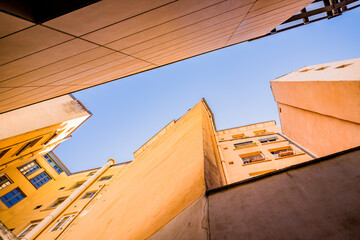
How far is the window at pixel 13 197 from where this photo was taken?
14.5 meters

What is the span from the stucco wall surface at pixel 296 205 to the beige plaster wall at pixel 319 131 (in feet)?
28.1

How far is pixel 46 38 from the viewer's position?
1.58 m

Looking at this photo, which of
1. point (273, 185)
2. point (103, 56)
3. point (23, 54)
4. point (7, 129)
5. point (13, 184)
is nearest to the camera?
point (23, 54)

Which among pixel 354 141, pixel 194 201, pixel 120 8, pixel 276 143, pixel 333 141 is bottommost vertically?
pixel 276 143

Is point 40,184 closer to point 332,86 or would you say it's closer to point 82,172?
point 82,172

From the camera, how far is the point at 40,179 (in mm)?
18406

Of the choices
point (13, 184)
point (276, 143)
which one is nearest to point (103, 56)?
point (276, 143)

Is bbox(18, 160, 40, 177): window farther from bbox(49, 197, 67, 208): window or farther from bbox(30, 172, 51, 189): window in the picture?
bbox(49, 197, 67, 208): window

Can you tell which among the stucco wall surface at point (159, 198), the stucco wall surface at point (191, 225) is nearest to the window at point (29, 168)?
the stucco wall surface at point (159, 198)

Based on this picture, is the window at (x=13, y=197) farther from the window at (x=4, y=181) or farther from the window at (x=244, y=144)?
the window at (x=244, y=144)

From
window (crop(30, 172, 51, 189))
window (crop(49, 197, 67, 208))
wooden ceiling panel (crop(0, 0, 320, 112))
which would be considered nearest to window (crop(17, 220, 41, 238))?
window (crop(49, 197, 67, 208))

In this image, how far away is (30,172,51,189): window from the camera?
690 inches

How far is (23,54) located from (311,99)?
42.6 ft

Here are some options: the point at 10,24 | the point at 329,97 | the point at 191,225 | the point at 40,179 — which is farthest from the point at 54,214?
the point at 329,97
